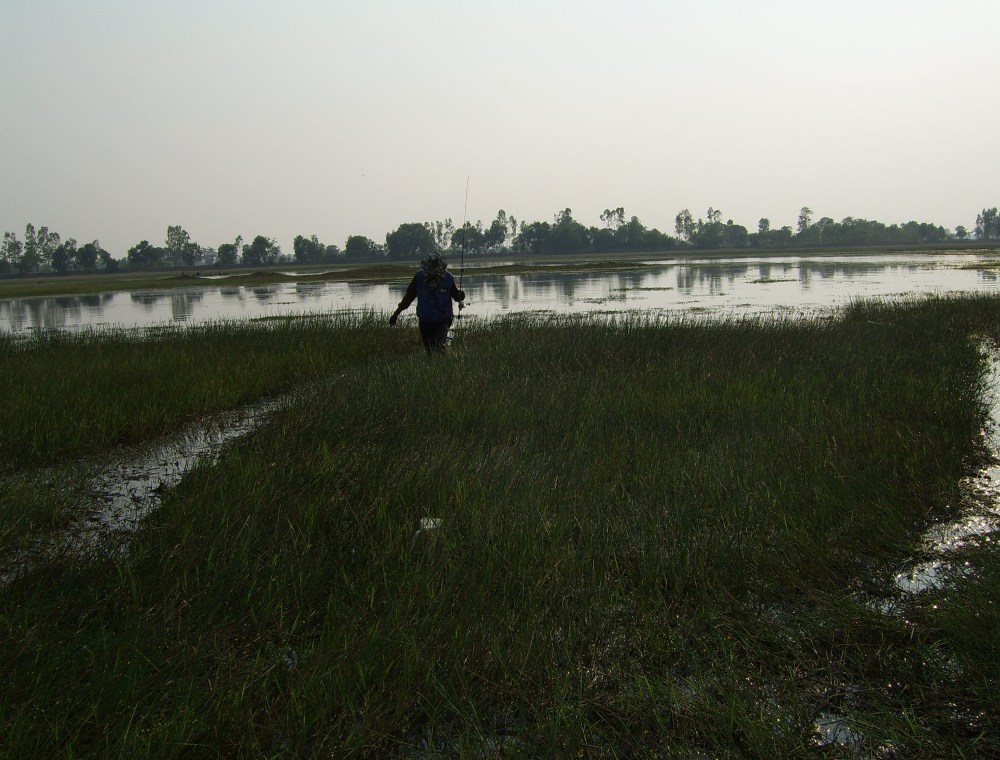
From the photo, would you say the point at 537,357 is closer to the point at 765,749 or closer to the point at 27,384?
the point at 27,384

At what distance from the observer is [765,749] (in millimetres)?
2357

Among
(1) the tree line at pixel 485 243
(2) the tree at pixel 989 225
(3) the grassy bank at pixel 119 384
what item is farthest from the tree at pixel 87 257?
(2) the tree at pixel 989 225

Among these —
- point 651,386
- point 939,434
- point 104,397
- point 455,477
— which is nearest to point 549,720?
point 455,477

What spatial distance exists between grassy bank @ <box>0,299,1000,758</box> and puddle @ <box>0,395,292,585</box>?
0.28 metres

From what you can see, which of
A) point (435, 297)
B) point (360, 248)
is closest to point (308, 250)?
point (360, 248)

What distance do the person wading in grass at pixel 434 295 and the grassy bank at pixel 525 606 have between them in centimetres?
353

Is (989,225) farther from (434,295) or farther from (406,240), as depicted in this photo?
(434,295)

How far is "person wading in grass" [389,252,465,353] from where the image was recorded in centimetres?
956

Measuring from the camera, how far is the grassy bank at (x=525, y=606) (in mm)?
2510

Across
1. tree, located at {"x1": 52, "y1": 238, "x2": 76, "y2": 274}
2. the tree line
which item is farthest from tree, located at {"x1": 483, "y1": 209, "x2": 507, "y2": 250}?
tree, located at {"x1": 52, "y1": 238, "x2": 76, "y2": 274}

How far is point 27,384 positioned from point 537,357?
262 inches

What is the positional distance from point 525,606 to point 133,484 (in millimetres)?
4044

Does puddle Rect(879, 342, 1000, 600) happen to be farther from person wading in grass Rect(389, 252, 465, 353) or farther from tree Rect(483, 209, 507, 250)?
tree Rect(483, 209, 507, 250)

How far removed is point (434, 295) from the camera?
977 cm
